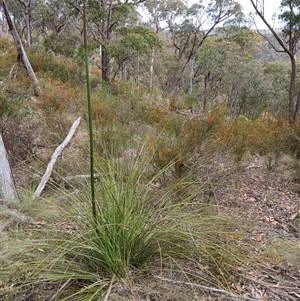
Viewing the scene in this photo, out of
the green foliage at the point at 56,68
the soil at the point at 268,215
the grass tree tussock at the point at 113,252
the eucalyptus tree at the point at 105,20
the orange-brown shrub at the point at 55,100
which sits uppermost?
the eucalyptus tree at the point at 105,20

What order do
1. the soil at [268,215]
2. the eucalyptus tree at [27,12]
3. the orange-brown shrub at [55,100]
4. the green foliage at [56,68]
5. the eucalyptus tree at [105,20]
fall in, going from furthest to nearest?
the eucalyptus tree at [27,12], the eucalyptus tree at [105,20], the green foliage at [56,68], the orange-brown shrub at [55,100], the soil at [268,215]

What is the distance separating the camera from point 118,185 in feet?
5.88

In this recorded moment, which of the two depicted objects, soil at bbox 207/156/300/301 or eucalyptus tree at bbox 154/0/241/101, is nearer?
soil at bbox 207/156/300/301

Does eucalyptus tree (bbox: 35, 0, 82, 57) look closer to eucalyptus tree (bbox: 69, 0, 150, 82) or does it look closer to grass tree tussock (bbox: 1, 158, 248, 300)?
eucalyptus tree (bbox: 69, 0, 150, 82)

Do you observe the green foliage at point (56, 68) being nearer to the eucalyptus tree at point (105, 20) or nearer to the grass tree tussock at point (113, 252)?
the eucalyptus tree at point (105, 20)

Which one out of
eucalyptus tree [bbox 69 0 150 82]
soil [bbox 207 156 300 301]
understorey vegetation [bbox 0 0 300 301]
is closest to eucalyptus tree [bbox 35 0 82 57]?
eucalyptus tree [bbox 69 0 150 82]

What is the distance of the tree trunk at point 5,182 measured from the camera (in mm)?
2531

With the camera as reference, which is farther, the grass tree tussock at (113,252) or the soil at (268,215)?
the soil at (268,215)

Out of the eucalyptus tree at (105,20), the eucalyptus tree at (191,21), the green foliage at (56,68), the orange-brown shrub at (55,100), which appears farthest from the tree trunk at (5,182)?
the eucalyptus tree at (191,21)

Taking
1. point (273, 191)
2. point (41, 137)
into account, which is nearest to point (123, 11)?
point (41, 137)

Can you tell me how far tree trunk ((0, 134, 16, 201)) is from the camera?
2.53m

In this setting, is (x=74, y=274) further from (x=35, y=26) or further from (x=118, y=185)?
(x=35, y=26)

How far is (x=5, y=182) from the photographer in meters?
2.56

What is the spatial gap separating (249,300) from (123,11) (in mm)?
10012
